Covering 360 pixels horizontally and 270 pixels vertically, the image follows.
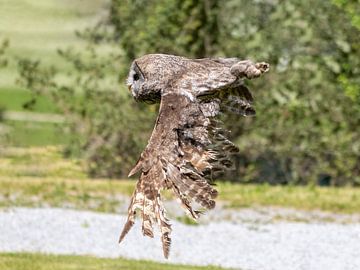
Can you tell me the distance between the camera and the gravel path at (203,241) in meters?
13.3

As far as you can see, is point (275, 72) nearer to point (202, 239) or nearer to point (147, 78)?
point (202, 239)

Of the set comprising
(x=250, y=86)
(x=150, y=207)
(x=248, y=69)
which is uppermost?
(x=250, y=86)

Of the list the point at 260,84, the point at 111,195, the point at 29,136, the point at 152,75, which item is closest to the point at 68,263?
the point at 152,75

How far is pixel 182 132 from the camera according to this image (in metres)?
6.94

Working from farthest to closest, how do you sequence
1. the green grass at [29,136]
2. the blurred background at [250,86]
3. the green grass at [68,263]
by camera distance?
the green grass at [29,136]
the blurred background at [250,86]
the green grass at [68,263]

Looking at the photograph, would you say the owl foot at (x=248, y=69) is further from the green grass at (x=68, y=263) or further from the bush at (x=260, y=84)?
the bush at (x=260, y=84)

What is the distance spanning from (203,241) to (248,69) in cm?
747

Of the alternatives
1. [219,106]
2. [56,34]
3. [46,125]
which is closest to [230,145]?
[219,106]

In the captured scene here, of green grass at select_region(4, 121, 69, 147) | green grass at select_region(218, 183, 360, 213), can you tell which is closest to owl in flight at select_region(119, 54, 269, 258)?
green grass at select_region(218, 183, 360, 213)

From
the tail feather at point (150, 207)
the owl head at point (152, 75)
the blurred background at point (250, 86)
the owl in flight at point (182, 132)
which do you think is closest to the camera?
the tail feather at point (150, 207)

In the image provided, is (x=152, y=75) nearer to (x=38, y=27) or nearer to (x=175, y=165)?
(x=175, y=165)

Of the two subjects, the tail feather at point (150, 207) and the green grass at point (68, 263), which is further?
the green grass at point (68, 263)

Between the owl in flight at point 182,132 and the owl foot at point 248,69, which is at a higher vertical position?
the owl foot at point 248,69

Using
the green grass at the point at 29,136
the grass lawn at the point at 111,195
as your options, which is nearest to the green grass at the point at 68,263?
the grass lawn at the point at 111,195
